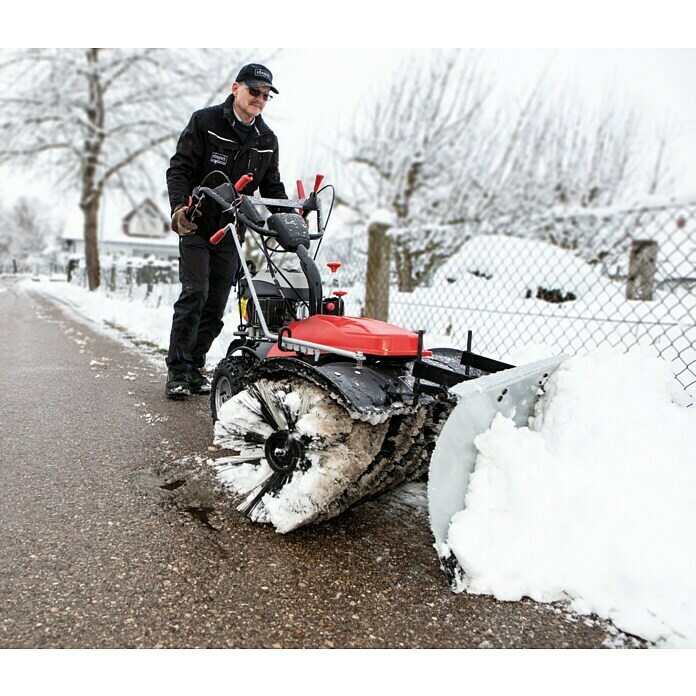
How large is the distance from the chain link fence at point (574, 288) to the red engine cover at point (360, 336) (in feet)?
4.33

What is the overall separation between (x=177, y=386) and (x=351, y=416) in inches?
95.3

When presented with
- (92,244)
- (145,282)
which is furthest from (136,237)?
(145,282)

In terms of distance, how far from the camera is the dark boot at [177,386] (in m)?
4.10

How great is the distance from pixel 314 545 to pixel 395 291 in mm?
3812

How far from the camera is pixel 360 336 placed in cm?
224

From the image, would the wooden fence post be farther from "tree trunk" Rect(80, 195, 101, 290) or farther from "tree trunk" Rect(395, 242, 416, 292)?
"tree trunk" Rect(80, 195, 101, 290)

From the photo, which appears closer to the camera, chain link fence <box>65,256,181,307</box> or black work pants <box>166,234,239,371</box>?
black work pants <box>166,234,239,371</box>

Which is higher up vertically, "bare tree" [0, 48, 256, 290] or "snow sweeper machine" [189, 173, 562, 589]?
"bare tree" [0, 48, 256, 290]

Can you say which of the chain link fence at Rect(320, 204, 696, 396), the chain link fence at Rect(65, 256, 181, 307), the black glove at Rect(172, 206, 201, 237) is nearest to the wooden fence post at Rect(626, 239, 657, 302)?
the chain link fence at Rect(320, 204, 696, 396)

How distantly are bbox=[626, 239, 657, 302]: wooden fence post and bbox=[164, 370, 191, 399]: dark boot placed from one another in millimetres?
3062

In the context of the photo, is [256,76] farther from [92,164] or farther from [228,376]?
[92,164]

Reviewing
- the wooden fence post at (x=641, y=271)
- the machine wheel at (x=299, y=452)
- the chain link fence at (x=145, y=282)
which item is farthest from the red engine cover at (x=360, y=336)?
the chain link fence at (x=145, y=282)

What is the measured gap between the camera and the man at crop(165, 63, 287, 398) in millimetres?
3526

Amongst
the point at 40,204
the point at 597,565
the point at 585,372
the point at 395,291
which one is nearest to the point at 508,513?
the point at 597,565
